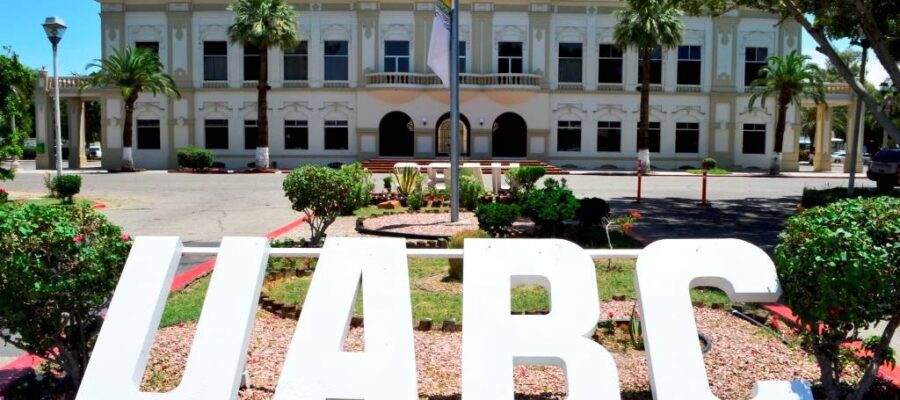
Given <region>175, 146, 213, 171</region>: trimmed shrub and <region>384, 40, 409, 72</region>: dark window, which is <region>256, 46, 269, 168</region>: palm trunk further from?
<region>384, 40, 409, 72</region>: dark window

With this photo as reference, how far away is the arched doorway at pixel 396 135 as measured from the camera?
141ft

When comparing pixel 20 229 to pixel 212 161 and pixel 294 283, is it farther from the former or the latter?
pixel 212 161

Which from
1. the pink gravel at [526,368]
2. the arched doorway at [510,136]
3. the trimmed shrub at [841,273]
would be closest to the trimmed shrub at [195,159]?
the arched doorway at [510,136]

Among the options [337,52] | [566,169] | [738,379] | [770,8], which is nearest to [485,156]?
[566,169]

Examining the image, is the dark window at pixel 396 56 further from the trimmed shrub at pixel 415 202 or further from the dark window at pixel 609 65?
the trimmed shrub at pixel 415 202

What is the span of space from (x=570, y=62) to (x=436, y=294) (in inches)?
1419

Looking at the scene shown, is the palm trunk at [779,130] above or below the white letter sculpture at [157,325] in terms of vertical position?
above

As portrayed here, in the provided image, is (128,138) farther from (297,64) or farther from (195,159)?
(297,64)

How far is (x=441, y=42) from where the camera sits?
1421 cm

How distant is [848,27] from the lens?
18406 mm

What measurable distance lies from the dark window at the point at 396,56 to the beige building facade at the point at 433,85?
0.19 feet

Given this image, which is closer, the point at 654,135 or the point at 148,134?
the point at 148,134

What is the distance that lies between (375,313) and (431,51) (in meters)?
9.66

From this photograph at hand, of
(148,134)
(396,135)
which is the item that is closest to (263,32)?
(396,135)
